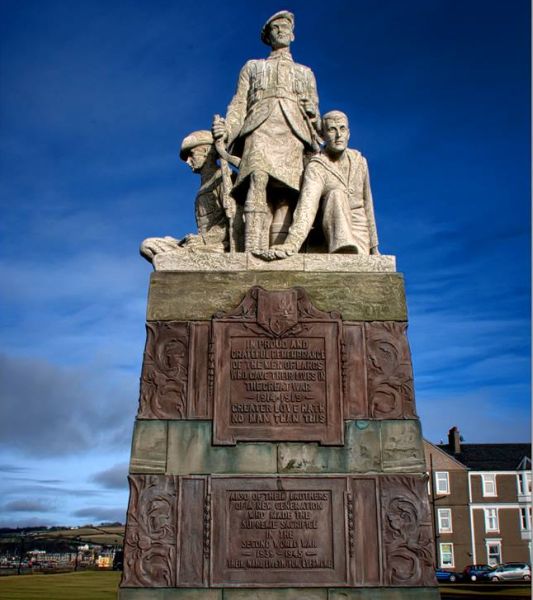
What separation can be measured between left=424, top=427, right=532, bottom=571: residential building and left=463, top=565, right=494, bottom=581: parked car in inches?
308

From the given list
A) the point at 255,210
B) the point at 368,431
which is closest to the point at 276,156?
the point at 255,210

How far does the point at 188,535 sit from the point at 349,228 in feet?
14.3

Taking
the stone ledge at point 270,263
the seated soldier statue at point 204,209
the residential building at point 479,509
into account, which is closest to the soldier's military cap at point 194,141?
the seated soldier statue at point 204,209

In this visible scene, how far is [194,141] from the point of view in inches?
436

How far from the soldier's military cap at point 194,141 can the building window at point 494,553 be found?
1950 inches

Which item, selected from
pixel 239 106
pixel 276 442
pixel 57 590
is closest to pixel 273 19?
pixel 239 106

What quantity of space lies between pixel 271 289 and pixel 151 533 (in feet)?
10.2

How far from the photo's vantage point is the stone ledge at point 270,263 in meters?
8.90

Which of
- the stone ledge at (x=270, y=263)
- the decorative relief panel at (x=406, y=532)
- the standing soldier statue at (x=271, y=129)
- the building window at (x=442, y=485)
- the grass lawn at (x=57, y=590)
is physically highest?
the standing soldier statue at (x=271, y=129)

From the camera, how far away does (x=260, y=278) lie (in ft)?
28.8

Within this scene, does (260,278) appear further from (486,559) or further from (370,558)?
(486,559)

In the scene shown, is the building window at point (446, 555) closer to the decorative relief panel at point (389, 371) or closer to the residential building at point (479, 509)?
the residential building at point (479, 509)

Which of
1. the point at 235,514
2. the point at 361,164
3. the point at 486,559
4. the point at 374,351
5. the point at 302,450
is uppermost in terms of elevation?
the point at 361,164

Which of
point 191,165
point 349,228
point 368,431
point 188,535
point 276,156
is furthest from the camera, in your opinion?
point 191,165
